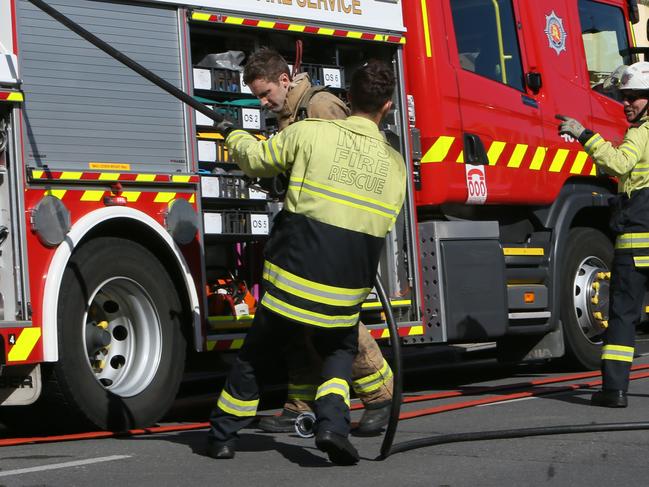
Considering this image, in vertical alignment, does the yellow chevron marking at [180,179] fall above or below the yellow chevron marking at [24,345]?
above

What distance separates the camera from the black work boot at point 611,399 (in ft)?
23.9

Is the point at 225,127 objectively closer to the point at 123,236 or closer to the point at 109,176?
the point at 109,176

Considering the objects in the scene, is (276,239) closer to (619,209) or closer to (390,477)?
(390,477)

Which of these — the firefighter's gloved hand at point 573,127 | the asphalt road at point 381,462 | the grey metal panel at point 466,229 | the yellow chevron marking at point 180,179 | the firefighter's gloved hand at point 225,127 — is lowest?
the asphalt road at point 381,462

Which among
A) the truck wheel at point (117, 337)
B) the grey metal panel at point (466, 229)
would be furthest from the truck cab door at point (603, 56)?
the truck wheel at point (117, 337)

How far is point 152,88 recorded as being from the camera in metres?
7.13

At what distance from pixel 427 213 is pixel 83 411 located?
10.5 feet

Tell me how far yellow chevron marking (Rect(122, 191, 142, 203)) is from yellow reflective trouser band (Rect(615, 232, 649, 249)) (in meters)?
2.78

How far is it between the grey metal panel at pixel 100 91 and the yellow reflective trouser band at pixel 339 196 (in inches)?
66.8

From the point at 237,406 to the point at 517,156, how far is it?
4305 millimetres

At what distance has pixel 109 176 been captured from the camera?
681cm

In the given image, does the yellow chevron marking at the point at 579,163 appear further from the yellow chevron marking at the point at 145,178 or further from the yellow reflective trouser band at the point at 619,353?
the yellow chevron marking at the point at 145,178

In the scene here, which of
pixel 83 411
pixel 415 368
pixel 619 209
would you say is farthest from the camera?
pixel 415 368

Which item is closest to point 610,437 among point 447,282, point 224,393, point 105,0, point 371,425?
point 371,425
